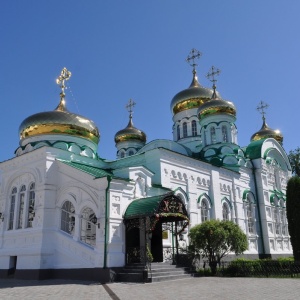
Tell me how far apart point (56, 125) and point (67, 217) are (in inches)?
170

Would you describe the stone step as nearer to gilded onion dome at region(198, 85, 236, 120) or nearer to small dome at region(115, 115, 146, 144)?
gilded onion dome at region(198, 85, 236, 120)

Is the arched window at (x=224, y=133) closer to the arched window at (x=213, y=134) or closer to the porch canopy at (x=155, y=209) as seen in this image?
the arched window at (x=213, y=134)

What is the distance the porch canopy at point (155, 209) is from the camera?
10.7 meters

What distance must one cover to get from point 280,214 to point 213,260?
1052cm

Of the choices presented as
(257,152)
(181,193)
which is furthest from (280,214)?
(181,193)

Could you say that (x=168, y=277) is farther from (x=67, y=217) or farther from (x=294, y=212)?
(x=294, y=212)

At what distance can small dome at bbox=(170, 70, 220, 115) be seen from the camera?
22.9 metres

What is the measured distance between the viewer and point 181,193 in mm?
15133

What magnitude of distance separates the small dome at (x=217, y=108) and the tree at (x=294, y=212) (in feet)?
22.1

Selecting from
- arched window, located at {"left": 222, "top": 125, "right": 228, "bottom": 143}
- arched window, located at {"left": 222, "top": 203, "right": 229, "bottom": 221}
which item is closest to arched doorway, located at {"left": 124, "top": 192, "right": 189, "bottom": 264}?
arched window, located at {"left": 222, "top": 203, "right": 229, "bottom": 221}

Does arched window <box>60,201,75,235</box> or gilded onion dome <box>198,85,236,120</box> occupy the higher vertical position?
gilded onion dome <box>198,85,236,120</box>

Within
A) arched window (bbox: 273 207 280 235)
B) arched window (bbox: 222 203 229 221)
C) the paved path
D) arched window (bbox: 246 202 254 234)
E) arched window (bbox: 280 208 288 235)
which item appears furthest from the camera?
arched window (bbox: 280 208 288 235)

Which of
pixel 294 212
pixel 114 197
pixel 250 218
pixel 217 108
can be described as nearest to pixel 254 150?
pixel 217 108

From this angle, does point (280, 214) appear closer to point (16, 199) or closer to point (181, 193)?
point (181, 193)
